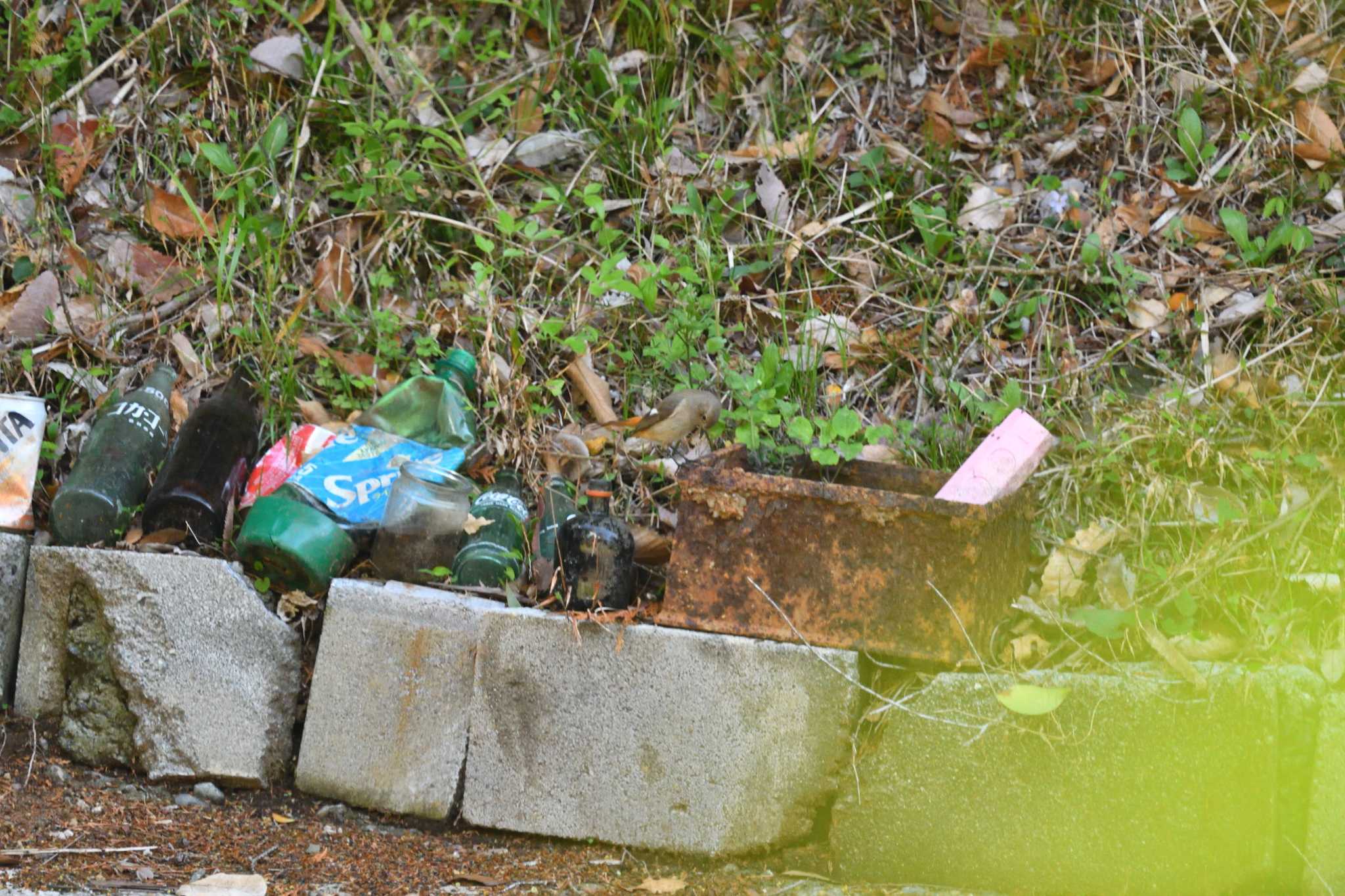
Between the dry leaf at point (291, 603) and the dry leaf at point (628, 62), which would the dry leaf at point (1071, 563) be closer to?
the dry leaf at point (291, 603)

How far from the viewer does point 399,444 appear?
8.32ft

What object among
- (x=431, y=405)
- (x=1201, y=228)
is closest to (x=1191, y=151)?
(x=1201, y=228)

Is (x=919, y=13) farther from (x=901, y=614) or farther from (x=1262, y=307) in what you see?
(x=901, y=614)

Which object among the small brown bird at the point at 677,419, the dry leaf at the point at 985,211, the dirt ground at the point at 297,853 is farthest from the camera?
the dry leaf at the point at 985,211

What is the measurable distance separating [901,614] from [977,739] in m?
0.24

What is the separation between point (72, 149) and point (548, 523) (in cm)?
173

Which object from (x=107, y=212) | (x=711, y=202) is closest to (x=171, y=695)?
(x=107, y=212)

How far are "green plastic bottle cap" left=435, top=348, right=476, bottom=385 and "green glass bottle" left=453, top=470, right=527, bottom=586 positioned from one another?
0.34 meters

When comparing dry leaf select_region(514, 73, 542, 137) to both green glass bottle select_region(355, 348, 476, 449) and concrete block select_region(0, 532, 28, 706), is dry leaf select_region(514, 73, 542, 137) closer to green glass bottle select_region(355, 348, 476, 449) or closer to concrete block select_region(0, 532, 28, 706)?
green glass bottle select_region(355, 348, 476, 449)

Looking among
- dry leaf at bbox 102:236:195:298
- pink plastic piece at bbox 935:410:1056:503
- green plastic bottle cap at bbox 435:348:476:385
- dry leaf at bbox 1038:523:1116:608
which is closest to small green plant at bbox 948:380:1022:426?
pink plastic piece at bbox 935:410:1056:503

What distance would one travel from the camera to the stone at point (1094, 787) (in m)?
1.88

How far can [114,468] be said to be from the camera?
98.2 inches

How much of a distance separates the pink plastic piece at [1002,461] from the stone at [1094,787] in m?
Answer: 0.37

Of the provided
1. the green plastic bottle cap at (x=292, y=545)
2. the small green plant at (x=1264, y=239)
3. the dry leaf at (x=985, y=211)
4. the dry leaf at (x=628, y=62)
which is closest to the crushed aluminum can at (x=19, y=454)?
the green plastic bottle cap at (x=292, y=545)
